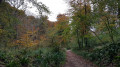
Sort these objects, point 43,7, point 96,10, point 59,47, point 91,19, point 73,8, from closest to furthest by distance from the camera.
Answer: point 43,7 < point 96,10 < point 91,19 < point 59,47 < point 73,8

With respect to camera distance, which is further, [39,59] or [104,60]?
[104,60]

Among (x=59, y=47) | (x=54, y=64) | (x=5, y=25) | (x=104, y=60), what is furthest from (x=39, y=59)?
(x=104, y=60)

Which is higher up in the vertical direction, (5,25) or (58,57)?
(5,25)

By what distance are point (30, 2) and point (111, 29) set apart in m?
5.81

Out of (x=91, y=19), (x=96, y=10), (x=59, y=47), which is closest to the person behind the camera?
(x=96, y=10)

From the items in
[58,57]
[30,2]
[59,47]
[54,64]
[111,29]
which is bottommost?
[54,64]

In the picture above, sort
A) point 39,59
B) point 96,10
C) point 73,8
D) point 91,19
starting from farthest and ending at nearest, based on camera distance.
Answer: point 73,8 → point 91,19 → point 96,10 → point 39,59

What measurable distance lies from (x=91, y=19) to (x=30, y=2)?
175 inches

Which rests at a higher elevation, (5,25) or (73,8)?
(73,8)

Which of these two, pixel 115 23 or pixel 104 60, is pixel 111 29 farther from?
pixel 104 60

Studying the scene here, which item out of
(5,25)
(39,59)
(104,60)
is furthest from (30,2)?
(104,60)

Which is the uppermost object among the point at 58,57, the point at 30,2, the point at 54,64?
the point at 30,2

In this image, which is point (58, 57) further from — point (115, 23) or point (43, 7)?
point (115, 23)

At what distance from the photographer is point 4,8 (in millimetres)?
5887
